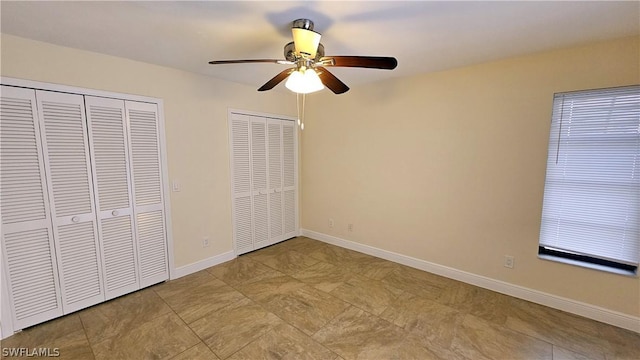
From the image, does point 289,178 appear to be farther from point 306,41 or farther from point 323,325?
point 306,41

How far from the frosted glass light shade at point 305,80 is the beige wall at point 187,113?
5.32ft

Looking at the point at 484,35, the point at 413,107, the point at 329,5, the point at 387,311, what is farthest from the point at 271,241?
the point at 484,35

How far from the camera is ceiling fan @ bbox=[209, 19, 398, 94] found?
1.63m

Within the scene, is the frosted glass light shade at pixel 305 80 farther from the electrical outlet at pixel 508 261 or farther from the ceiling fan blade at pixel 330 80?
the electrical outlet at pixel 508 261

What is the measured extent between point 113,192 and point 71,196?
0.29m

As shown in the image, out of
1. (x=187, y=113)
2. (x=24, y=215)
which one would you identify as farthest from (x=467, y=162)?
(x=24, y=215)

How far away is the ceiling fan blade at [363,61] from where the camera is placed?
159 centimetres

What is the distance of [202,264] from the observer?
3.14m

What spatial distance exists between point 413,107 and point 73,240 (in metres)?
3.65

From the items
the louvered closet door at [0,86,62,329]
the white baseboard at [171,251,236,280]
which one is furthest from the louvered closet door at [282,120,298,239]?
the louvered closet door at [0,86,62,329]

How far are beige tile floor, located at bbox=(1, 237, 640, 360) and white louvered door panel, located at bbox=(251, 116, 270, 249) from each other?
0.88 metres

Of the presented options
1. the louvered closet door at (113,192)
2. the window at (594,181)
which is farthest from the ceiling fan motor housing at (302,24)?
the window at (594,181)

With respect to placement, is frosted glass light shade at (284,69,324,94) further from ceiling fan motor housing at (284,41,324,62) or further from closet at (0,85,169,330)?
closet at (0,85,169,330)

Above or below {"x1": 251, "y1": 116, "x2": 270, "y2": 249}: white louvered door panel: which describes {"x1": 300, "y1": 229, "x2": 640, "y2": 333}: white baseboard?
below
